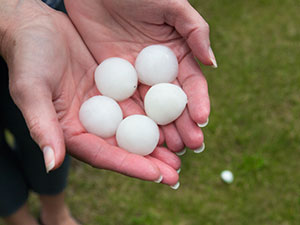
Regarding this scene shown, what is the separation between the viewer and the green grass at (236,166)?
2045mm

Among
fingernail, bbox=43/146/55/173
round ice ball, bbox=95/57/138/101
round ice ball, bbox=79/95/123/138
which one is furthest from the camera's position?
round ice ball, bbox=95/57/138/101

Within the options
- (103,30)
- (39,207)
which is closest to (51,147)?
(103,30)

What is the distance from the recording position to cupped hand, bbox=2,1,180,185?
1097 mm

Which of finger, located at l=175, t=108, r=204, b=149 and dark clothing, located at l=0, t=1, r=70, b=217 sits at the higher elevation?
finger, located at l=175, t=108, r=204, b=149

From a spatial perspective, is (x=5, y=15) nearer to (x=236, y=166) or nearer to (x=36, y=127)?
(x=36, y=127)

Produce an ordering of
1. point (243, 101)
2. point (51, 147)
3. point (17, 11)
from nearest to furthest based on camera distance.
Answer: point (51, 147) < point (17, 11) < point (243, 101)

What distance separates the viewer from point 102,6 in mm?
1604

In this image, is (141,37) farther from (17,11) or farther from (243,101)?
(243,101)

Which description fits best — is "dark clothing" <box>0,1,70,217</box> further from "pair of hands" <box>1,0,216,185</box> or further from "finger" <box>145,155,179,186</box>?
"finger" <box>145,155,179,186</box>

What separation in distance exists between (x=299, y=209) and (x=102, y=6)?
1.53 meters

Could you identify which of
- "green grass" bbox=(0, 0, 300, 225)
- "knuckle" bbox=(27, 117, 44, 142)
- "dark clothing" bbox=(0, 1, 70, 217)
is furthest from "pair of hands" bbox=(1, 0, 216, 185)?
Answer: "green grass" bbox=(0, 0, 300, 225)

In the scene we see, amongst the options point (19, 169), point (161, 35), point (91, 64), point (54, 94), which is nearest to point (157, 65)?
point (161, 35)

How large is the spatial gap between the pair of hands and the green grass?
758mm

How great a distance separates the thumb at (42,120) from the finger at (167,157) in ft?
1.39
